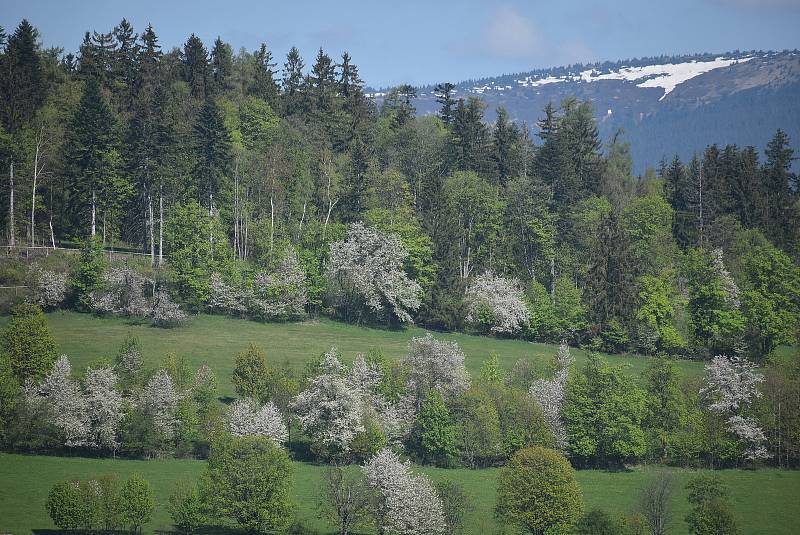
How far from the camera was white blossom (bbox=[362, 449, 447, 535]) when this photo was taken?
6138cm

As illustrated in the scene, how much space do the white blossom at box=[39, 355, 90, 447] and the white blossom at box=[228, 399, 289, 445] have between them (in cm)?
978

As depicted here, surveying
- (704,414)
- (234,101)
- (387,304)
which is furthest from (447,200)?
(704,414)

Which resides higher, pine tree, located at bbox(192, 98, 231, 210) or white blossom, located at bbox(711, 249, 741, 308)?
pine tree, located at bbox(192, 98, 231, 210)

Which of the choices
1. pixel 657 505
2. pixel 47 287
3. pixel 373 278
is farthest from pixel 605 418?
pixel 47 287

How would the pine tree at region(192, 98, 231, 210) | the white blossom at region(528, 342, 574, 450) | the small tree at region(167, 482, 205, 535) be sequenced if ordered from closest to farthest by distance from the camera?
the small tree at region(167, 482, 205, 535), the white blossom at region(528, 342, 574, 450), the pine tree at region(192, 98, 231, 210)

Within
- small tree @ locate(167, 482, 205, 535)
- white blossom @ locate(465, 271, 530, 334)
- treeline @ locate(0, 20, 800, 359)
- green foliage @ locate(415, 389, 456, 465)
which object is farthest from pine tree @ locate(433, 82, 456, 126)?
small tree @ locate(167, 482, 205, 535)

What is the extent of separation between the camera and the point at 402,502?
62125mm

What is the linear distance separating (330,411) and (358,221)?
4117 cm

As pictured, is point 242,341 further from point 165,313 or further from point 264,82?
point 264,82

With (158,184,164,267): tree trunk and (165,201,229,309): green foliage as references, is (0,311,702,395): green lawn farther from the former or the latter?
(158,184,164,267): tree trunk

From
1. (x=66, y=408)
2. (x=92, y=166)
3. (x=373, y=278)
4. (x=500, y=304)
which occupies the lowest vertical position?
(x=66, y=408)

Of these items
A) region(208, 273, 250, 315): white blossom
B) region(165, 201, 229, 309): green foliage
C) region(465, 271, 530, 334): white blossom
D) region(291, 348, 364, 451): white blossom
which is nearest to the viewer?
region(291, 348, 364, 451): white blossom

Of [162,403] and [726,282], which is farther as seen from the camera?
[726,282]

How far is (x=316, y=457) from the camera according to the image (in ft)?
251
